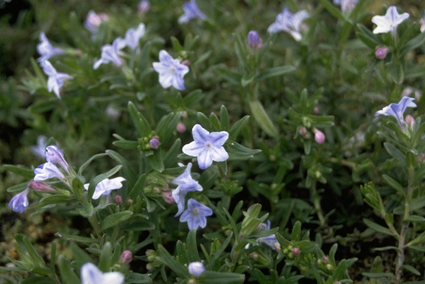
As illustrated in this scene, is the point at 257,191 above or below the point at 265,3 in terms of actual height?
below

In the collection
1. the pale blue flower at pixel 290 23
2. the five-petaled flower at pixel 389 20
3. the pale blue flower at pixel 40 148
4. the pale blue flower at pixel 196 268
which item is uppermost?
the five-petaled flower at pixel 389 20

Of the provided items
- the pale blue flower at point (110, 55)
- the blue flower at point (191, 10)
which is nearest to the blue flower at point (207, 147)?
the pale blue flower at point (110, 55)

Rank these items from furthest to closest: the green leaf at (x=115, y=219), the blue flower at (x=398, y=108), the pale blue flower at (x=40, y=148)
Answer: the pale blue flower at (x=40, y=148)
the blue flower at (x=398, y=108)
the green leaf at (x=115, y=219)

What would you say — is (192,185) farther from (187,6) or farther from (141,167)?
(187,6)

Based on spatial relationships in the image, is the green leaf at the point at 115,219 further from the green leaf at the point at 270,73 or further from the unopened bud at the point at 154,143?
the green leaf at the point at 270,73

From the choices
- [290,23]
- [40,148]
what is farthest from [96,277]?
[290,23]

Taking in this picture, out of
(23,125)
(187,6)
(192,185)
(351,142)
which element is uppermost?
(187,6)

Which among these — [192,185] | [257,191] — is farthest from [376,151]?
[192,185]
